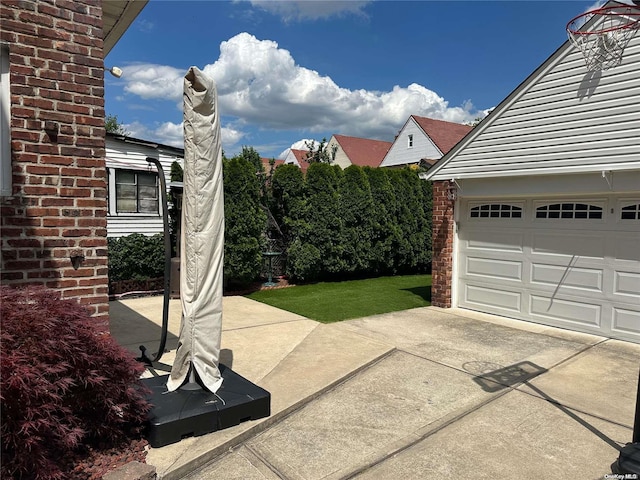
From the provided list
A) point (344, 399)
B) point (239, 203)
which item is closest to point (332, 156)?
point (239, 203)

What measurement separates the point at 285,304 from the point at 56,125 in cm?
598

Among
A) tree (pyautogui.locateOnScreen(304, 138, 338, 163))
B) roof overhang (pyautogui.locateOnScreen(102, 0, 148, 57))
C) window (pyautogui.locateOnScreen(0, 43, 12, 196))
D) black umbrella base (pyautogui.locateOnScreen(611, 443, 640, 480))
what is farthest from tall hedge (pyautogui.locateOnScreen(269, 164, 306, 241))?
tree (pyautogui.locateOnScreen(304, 138, 338, 163))

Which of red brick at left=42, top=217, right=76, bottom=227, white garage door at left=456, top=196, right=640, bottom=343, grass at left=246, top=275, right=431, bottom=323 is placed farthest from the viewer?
grass at left=246, top=275, right=431, bottom=323

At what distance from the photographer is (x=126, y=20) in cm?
534

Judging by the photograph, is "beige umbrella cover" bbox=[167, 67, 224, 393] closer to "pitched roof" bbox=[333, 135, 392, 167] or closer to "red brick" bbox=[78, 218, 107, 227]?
"red brick" bbox=[78, 218, 107, 227]

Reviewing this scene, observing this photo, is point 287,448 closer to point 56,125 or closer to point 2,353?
point 2,353

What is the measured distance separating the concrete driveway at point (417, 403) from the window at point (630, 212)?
5.83 ft

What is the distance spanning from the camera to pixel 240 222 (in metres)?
9.70

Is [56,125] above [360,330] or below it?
above

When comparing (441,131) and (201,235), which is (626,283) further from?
(441,131)

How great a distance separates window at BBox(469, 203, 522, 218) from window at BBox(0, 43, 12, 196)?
23.1 feet

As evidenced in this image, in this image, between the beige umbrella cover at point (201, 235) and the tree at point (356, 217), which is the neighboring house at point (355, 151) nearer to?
the tree at point (356, 217)

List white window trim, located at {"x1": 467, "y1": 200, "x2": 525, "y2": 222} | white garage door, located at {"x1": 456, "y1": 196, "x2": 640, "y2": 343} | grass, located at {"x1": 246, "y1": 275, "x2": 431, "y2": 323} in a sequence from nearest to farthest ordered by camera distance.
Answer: white garage door, located at {"x1": 456, "y1": 196, "x2": 640, "y2": 343}
white window trim, located at {"x1": 467, "y1": 200, "x2": 525, "y2": 222}
grass, located at {"x1": 246, "y1": 275, "x2": 431, "y2": 323}

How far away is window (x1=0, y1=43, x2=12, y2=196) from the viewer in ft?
9.95
